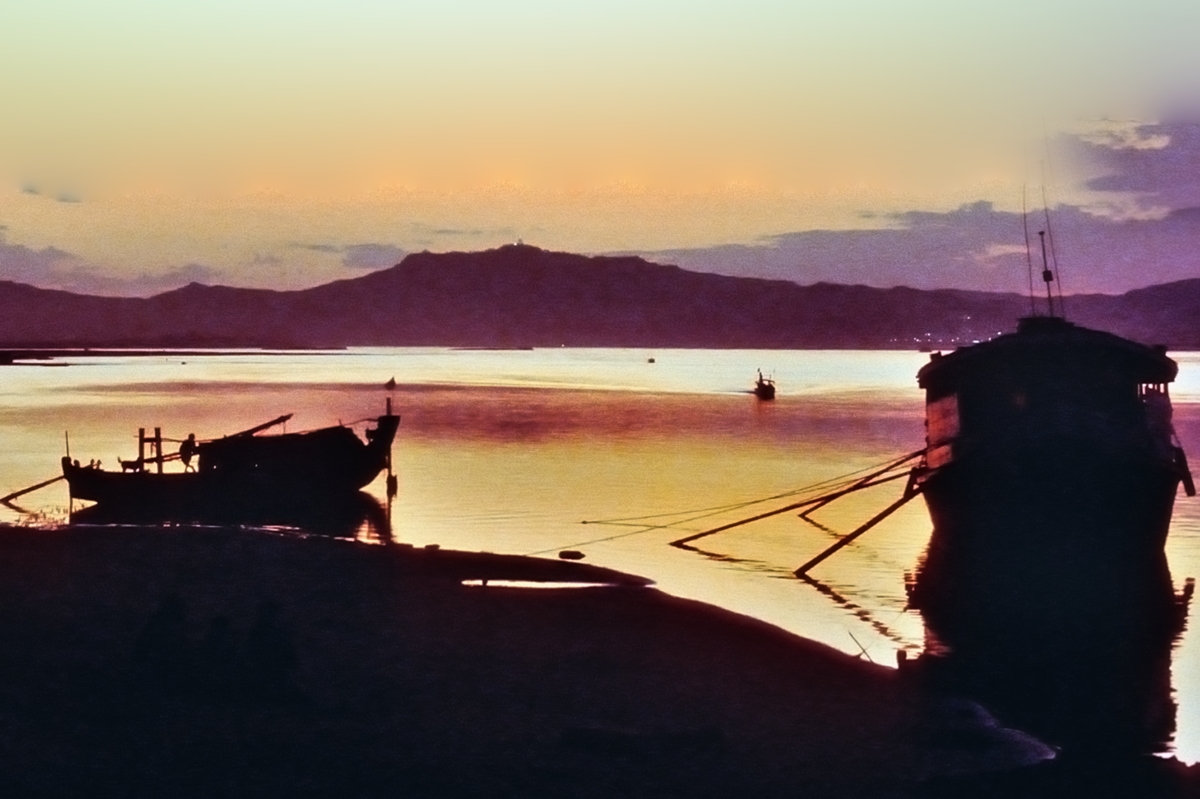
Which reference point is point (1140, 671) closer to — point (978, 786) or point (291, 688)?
point (978, 786)

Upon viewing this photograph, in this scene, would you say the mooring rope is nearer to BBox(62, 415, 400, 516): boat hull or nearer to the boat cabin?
the boat cabin

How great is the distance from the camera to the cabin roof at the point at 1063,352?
26.9 meters

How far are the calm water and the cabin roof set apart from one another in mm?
5282

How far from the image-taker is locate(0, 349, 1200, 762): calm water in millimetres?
26625

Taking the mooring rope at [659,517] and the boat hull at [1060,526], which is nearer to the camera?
the boat hull at [1060,526]

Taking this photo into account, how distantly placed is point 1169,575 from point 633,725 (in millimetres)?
19946

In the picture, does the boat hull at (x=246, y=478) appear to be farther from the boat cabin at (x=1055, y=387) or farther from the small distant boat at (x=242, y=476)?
the boat cabin at (x=1055, y=387)

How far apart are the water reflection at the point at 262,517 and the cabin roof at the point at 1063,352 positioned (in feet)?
51.4

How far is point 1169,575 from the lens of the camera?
94.2 feet

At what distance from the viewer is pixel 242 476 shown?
3697 centimetres

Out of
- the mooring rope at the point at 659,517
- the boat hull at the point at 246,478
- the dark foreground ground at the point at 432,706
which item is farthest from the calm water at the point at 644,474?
the dark foreground ground at the point at 432,706

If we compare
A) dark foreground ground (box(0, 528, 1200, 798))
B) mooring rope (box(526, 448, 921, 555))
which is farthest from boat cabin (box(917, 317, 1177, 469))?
dark foreground ground (box(0, 528, 1200, 798))

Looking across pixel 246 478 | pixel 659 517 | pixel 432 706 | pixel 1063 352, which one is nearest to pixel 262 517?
pixel 246 478

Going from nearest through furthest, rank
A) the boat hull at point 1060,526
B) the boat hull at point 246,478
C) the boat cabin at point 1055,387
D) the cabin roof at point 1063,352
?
the boat hull at point 1060,526 < the boat cabin at point 1055,387 < the cabin roof at point 1063,352 < the boat hull at point 246,478
